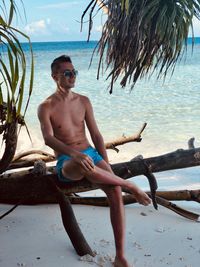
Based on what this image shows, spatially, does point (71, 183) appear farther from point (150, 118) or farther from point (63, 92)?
point (150, 118)

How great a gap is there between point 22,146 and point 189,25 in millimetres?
5274

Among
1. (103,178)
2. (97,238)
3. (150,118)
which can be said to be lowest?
(150,118)

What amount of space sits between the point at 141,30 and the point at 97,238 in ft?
4.72

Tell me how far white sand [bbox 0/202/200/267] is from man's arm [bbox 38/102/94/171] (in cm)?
70

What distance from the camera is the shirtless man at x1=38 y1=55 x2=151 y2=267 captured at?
2.29m

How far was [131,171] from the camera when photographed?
277 centimetres

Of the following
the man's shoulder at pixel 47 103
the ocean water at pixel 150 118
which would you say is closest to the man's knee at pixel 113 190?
the man's shoulder at pixel 47 103

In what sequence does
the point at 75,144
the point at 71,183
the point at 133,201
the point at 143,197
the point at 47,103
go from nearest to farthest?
the point at 143,197 → the point at 47,103 → the point at 75,144 → the point at 71,183 → the point at 133,201

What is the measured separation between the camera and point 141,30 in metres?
2.79

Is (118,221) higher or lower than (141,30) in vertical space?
lower

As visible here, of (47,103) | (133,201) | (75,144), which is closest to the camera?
(47,103)

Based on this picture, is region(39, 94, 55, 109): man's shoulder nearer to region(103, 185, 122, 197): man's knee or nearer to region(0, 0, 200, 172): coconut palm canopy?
region(0, 0, 200, 172): coconut palm canopy

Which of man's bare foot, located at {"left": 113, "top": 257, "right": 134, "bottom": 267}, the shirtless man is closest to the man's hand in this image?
the shirtless man

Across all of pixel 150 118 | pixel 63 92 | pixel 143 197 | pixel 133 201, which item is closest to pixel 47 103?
pixel 63 92
